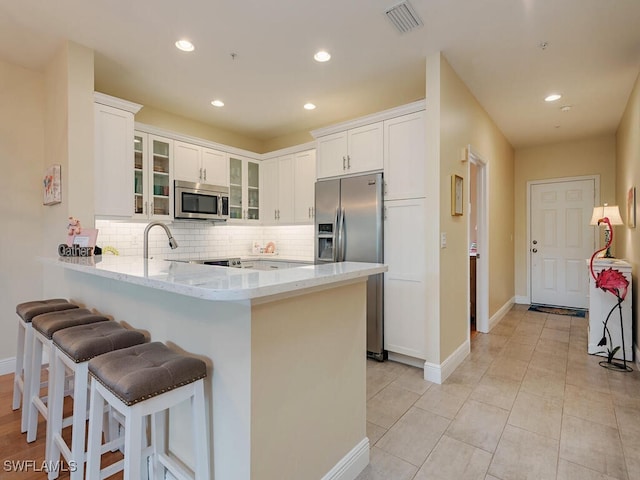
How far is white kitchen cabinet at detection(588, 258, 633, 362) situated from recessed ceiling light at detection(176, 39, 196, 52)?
447 cm

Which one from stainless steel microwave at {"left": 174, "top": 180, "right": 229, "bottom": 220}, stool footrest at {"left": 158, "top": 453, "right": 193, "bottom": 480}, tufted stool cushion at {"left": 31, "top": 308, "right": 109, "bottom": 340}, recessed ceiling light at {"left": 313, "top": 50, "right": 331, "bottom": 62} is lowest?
stool footrest at {"left": 158, "top": 453, "right": 193, "bottom": 480}

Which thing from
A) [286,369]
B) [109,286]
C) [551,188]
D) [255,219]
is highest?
[551,188]

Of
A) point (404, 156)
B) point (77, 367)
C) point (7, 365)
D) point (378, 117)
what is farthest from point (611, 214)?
point (7, 365)

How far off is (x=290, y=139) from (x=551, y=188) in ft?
15.1

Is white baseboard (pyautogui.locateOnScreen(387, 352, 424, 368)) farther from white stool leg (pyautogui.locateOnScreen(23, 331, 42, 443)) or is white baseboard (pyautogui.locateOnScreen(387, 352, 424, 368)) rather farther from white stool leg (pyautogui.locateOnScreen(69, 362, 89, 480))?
white stool leg (pyautogui.locateOnScreen(23, 331, 42, 443))

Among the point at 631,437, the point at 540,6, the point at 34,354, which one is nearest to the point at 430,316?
the point at 631,437

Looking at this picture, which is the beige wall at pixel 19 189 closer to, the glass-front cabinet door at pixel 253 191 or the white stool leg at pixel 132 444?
the glass-front cabinet door at pixel 253 191

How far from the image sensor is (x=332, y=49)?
275 cm

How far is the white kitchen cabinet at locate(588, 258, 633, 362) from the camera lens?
10.7 ft

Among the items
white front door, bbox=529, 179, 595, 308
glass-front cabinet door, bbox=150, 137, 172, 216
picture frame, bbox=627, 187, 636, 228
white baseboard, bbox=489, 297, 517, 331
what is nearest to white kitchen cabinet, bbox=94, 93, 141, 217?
glass-front cabinet door, bbox=150, 137, 172, 216

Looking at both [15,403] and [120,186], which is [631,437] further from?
[120,186]

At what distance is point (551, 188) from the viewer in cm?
570

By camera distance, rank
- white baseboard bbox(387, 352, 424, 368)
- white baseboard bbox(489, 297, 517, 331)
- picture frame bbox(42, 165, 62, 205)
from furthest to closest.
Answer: white baseboard bbox(489, 297, 517, 331) < white baseboard bbox(387, 352, 424, 368) < picture frame bbox(42, 165, 62, 205)

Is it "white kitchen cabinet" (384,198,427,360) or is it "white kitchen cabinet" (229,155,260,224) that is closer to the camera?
"white kitchen cabinet" (384,198,427,360)
